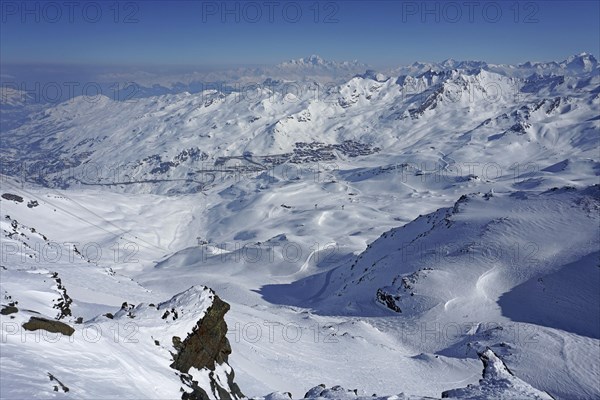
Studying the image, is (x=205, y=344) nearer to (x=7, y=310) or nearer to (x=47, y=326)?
(x=47, y=326)

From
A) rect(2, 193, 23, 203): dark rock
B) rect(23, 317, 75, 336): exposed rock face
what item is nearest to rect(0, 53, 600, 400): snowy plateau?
rect(23, 317, 75, 336): exposed rock face

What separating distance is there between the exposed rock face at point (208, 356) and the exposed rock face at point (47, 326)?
4.47m

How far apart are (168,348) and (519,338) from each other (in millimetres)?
32606

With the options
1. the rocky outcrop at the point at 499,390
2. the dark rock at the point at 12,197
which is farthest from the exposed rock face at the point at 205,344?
the dark rock at the point at 12,197

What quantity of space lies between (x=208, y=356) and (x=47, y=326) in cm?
734

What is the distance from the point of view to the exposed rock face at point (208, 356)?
58.6 ft

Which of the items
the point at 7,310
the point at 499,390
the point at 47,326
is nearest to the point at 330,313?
the point at 499,390

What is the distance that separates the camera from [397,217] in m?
146

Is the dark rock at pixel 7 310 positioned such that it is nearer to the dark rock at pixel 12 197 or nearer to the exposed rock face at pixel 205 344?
the exposed rock face at pixel 205 344

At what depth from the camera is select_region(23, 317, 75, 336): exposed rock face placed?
15.1 m

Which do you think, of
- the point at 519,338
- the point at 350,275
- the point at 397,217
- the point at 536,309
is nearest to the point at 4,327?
the point at 519,338

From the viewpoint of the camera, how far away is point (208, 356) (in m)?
20.1

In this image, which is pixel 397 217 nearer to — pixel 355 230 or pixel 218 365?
pixel 355 230

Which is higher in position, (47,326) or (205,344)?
(47,326)
